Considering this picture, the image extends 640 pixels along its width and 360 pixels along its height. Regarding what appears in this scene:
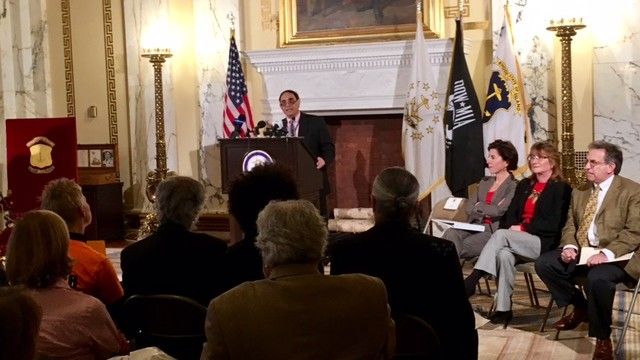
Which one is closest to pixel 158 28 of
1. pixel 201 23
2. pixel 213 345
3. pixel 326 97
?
pixel 201 23

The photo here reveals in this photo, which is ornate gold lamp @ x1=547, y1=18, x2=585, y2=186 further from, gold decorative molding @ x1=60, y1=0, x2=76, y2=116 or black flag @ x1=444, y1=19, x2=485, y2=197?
gold decorative molding @ x1=60, y1=0, x2=76, y2=116

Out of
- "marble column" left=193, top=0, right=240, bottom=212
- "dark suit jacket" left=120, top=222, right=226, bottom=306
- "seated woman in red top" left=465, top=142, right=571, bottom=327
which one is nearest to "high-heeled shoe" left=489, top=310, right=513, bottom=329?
"seated woman in red top" left=465, top=142, right=571, bottom=327

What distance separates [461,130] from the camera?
7168 mm

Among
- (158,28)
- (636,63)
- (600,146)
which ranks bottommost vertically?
(600,146)

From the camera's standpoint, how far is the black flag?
713 cm

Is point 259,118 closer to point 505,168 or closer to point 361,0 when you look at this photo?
point 361,0

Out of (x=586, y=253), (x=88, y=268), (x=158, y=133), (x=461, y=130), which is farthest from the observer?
(x=158, y=133)

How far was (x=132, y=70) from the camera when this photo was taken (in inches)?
364

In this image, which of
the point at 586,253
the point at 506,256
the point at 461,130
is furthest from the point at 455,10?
the point at 586,253

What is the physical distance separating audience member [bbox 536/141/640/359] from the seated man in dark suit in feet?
6.19

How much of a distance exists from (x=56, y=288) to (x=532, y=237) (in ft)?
11.1

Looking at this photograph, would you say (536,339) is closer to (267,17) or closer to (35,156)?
(35,156)

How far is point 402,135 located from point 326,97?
3.36ft

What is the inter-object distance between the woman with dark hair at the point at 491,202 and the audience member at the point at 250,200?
2759 millimetres
